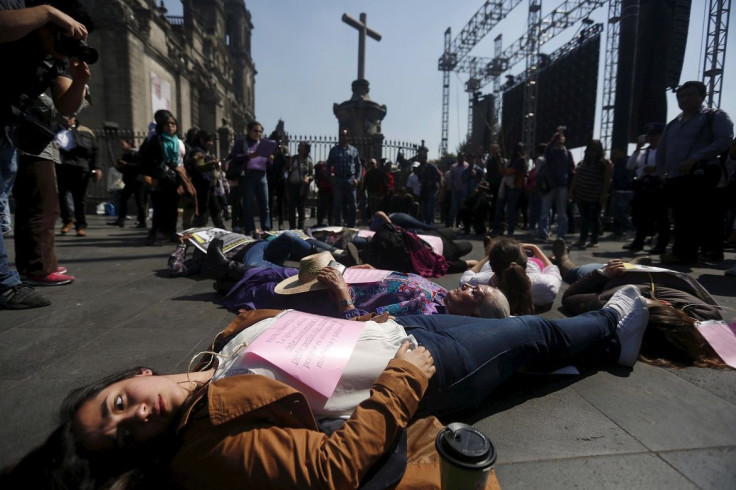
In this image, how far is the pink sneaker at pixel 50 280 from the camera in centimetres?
353

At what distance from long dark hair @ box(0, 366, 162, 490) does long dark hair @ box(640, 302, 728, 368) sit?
2.44 metres

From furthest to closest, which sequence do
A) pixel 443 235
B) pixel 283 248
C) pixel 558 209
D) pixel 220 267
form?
pixel 558 209
pixel 443 235
pixel 283 248
pixel 220 267

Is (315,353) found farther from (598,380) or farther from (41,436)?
(598,380)

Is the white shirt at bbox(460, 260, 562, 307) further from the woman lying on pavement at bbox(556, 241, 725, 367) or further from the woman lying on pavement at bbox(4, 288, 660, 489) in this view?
the woman lying on pavement at bbox(4, 288, 660, 489)

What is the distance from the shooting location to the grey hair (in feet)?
7.37

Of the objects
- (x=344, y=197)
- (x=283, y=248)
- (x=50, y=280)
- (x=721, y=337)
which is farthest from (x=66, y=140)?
(x=721, y=337)

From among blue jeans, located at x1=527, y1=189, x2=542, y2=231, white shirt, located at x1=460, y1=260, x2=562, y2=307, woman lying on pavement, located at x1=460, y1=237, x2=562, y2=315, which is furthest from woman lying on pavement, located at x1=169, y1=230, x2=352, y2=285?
blue jeans, located at x1=527, y1=189, x2=542, y2=231

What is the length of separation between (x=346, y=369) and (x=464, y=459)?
534 mm

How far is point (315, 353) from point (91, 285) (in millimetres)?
3352

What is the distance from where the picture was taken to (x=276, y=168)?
9.14 meters

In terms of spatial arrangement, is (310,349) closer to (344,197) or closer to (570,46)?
(344,197)

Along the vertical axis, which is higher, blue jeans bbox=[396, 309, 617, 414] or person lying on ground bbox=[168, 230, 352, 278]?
person lying on ground bbox=[168, 230, 352, 278]

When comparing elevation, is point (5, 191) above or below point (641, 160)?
below

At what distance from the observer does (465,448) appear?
1004mm
